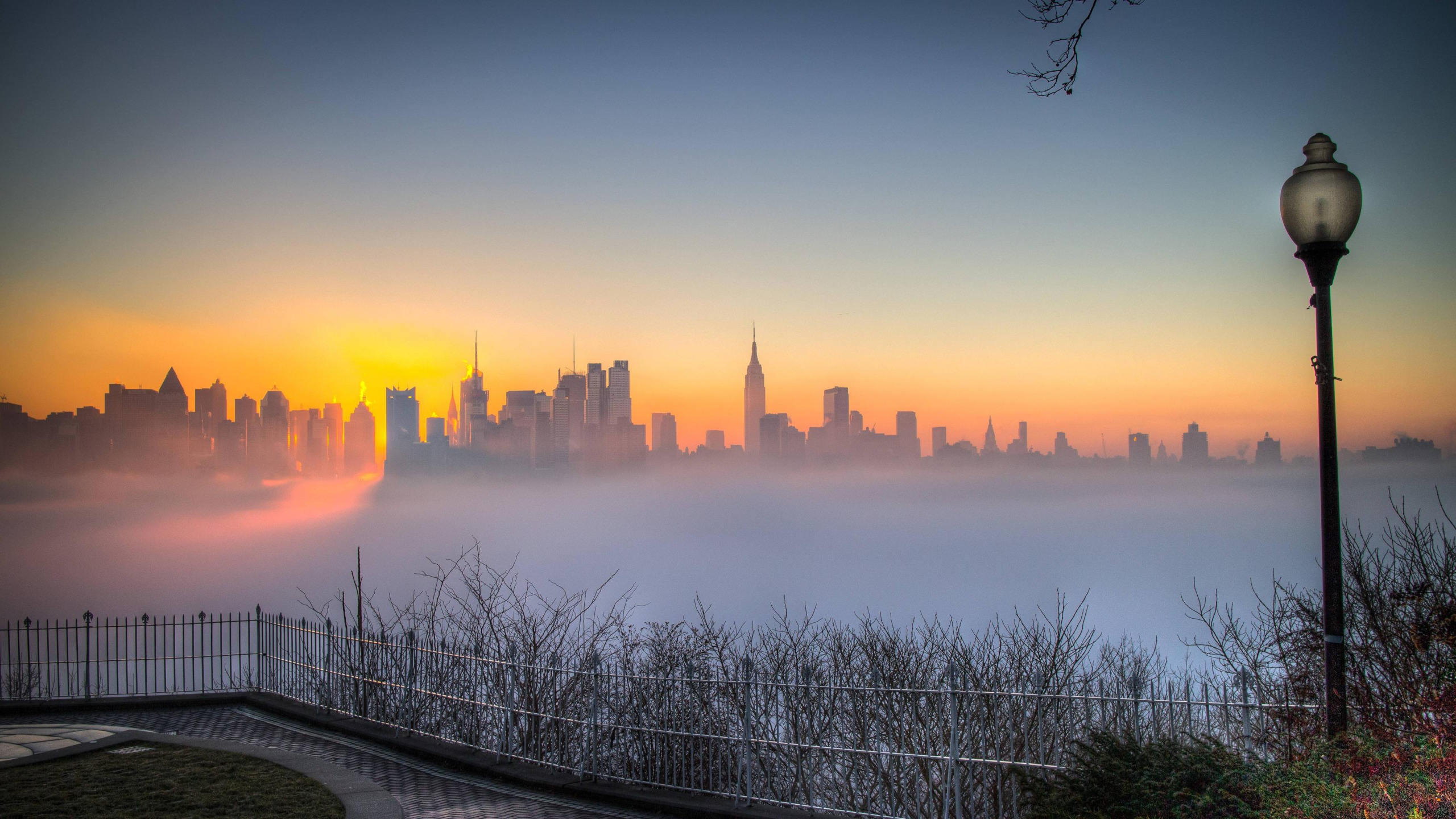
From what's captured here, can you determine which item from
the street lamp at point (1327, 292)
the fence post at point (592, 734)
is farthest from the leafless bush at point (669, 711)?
the street lamp at point (1327, 292)

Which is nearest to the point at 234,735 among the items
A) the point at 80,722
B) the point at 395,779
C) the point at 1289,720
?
the point at 80,722

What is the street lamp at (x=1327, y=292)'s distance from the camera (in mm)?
6484

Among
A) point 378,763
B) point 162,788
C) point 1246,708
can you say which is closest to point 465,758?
point 378,763

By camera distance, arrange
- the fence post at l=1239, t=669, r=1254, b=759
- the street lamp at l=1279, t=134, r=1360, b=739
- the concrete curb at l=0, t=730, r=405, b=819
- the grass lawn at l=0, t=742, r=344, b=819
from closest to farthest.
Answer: the street lamp at l=1279, t=134, r=1360, b=739 → the fence post at l=1239, t=669, r=1254, b=759 → the grass lawn at l=0, t=742, r=344, b=819 → the concrete curb at l=0, t=730, r=405, b=819

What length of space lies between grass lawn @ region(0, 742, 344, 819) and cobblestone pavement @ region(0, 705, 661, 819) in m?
1.04

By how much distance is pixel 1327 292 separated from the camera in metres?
6.69

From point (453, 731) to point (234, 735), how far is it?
334 centimetres

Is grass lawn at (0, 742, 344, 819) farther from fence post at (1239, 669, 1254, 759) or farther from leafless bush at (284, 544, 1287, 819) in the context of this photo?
fence post at (1239, 669, 1254, 759)

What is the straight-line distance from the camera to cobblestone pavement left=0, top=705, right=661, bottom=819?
9.70 meters

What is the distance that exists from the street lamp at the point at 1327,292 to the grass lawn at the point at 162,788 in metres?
8.64

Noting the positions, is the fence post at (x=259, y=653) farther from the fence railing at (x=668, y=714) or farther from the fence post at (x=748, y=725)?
the fence post at (x=748, y=725)

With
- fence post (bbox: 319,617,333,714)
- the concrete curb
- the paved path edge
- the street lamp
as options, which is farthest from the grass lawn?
the street lamp

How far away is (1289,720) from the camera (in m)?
7.92

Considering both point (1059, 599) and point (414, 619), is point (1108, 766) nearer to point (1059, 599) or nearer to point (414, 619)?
point (1059, 599)
